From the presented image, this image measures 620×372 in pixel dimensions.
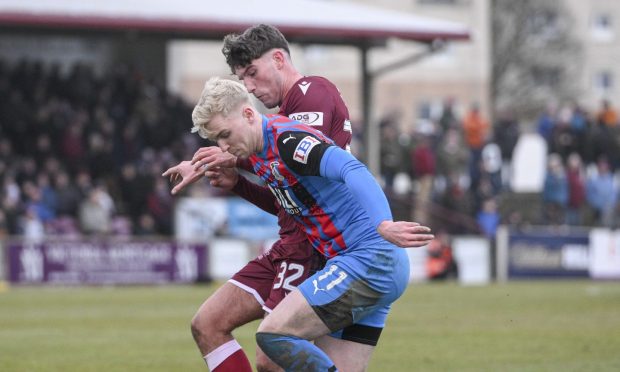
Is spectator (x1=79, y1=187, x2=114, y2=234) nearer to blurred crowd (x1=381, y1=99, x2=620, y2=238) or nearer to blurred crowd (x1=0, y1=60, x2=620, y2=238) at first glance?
blurred crowd (x1=0, y1=60, x2=620, y2=238)

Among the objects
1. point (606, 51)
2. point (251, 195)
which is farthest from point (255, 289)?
point (606, 51)

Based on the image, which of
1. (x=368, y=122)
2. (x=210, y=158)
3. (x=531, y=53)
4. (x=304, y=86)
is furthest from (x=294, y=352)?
(x=531, y=53)

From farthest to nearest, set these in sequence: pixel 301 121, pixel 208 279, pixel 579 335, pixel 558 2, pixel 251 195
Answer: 1. pixel 558 2
2. pixel 208 279
3. pixel 579 335
4. pixel 251 195
5. pixel 301 121

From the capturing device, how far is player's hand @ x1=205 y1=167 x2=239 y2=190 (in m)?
7.59

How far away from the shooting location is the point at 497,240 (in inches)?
1120

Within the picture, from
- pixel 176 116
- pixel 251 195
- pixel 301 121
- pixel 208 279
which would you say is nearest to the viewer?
pixel 301 121

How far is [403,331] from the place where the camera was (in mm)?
15078

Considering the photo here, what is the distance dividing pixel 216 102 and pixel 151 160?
864 inches

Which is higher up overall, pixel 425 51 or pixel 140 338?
pixel 425 51

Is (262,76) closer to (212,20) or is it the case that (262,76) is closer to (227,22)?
(227,22)

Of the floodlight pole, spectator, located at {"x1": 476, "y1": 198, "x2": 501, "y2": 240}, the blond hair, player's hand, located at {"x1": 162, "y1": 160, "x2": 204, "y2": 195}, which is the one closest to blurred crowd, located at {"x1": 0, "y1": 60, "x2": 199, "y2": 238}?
the floodlight pole

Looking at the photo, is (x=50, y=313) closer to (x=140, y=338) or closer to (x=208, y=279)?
(x=140, y=338)

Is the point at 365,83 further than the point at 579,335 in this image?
Yes

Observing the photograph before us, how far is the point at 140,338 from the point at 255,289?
6.99 meters
